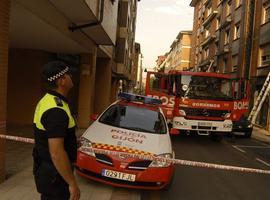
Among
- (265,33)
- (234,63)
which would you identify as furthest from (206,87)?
(234,63)

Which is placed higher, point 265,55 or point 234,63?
point 265,55

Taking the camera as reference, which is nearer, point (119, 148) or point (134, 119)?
point (119, 148)

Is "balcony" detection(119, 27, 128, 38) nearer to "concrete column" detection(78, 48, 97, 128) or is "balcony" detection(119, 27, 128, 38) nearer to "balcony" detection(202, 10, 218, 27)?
"concrete column" detection(78, 48, 97, 128)

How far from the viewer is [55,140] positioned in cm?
311

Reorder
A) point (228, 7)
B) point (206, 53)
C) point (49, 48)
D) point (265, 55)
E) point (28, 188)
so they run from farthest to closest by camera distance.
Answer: point (206, 53), point (228, 7), point (265, 55), point (49, 48), point (28, 188)

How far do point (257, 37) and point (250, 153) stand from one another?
53.8 feet

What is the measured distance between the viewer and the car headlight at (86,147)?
688 centimetres

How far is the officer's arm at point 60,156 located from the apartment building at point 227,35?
26.9m

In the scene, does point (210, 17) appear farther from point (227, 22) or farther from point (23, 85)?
point (23, 85)

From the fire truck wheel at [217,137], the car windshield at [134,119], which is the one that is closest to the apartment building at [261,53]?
the fire truck wheel at [217,137]

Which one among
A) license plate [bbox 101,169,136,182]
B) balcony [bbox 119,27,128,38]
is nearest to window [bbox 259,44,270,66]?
balcony [bbox 119,27,128,38]

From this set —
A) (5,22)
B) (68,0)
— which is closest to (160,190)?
(5,22)

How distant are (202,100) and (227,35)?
81.4 feet

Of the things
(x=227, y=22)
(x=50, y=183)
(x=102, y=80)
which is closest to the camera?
(x=50, y=183)
